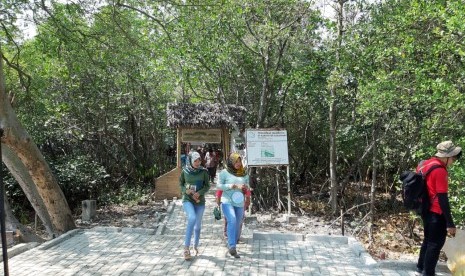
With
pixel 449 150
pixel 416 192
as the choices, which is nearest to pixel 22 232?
pixel 416 192

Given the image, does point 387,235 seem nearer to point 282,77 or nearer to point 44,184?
point 282,77

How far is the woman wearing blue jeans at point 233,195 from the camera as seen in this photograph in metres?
6.15

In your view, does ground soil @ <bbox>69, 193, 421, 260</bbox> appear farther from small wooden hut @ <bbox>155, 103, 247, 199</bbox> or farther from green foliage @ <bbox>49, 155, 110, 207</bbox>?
green foliage @ <bbox>49, 155, 110, 207</bbox>

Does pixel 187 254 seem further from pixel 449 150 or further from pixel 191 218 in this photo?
pixel 449 150

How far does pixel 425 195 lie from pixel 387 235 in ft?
19.2

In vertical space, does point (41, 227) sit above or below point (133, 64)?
below

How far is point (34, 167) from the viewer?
27.9ft

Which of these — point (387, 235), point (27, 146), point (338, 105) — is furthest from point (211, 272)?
point (338, 105)

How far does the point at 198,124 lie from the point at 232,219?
7.61 meters

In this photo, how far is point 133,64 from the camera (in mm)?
15172

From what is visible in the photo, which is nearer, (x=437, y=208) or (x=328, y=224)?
(x=437, y=208)

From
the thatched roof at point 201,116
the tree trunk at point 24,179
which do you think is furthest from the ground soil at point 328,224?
the thatched roof at point 201,116

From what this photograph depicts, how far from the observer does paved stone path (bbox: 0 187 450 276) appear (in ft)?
A: 18.1

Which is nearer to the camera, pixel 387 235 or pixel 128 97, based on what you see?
pixel 387 235
